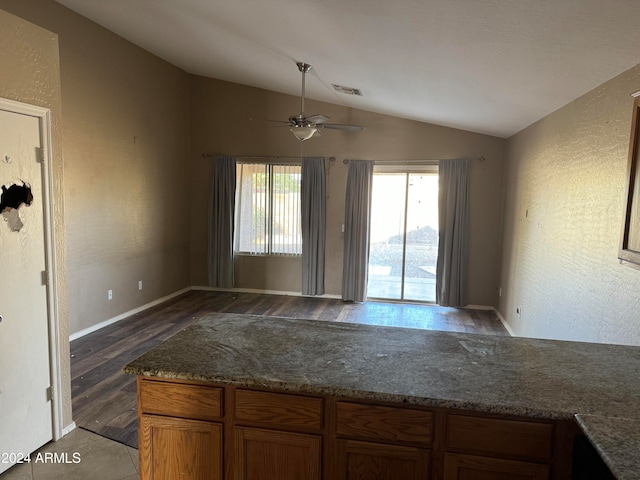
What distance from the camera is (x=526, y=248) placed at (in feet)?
14.0

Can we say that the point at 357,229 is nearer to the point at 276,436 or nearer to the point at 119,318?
the point at 119,318

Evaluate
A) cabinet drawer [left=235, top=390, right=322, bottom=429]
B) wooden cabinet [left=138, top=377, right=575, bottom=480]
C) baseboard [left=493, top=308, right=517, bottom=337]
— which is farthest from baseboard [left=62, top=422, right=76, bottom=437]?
baseboard [left=493, top=308, right=517, bottom=337]

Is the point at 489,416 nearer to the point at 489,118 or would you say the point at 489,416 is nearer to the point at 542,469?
the point at 542,469

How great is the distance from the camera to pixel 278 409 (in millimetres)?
1432

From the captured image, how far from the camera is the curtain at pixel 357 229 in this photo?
5.94m

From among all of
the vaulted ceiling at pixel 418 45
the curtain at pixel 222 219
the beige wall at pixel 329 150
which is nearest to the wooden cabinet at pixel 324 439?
the vaulted ceiling at pixel 418 45

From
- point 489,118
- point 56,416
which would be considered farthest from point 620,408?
point 489,118

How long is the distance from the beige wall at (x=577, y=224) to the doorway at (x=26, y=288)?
3284mm

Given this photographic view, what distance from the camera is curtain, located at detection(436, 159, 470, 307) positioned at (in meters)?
5.65

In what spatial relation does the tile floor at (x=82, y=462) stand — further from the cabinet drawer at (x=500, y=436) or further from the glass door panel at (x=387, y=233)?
the glass door panel at (x=387, y=233)

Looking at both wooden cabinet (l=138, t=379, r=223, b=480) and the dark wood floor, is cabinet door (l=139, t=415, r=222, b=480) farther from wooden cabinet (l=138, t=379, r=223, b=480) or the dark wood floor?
the dark wood floor

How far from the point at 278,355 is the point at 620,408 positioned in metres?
1.16

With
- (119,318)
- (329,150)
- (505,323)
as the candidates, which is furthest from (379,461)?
(329,150)

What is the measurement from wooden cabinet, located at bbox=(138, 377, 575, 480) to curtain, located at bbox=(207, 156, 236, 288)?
4972mm
